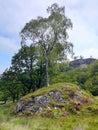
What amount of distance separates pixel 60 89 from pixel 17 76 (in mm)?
19043

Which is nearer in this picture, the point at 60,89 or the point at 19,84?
the point at 60,89

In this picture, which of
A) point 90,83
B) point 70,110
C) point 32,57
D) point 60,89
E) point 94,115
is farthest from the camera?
point 90,83

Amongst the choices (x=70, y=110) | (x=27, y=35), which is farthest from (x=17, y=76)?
(x=70, y=110)

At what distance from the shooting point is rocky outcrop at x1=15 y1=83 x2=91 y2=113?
26.3m

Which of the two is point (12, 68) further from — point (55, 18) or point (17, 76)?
point (55, 18)

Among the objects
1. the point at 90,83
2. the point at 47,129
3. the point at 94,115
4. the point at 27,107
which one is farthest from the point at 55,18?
the point at 90,83

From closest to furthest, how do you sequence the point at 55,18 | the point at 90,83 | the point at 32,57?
the point at 55,18 < the point at 32,57 < the point at 90,83

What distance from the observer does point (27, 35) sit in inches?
1444

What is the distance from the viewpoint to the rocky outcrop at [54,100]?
2630 centimetres

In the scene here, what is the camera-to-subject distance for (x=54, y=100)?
27234 millimetres

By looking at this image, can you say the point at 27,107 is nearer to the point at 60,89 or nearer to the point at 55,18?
the point at 60,89

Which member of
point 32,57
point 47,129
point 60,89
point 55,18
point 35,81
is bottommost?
point 47,129

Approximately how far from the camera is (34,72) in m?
45.9

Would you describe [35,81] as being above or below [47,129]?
above
